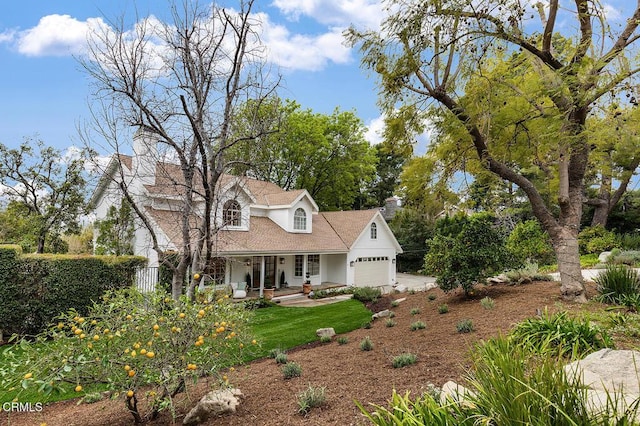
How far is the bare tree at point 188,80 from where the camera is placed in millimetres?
6019

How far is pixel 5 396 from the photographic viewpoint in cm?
625

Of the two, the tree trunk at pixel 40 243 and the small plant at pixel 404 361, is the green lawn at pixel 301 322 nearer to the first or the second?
the small plant at pixel 404 361

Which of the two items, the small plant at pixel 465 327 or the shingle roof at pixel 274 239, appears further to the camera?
the shingle roof at pixel 274 239

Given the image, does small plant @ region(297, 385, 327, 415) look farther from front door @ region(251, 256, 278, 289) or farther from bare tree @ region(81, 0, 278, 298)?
front door @ region(251, 256, 278, 289)

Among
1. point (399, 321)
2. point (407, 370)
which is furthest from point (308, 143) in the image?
point (407, 370)

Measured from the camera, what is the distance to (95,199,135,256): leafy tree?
527 inches

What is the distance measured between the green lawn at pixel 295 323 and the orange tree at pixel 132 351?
3116 mm

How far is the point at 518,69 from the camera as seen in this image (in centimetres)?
832

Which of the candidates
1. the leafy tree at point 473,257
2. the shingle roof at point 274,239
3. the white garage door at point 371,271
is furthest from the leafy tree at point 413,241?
the leafy tree at point 473,257

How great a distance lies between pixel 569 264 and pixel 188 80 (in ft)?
27.7

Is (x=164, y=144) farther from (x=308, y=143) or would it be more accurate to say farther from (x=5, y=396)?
(x=308, y=143)

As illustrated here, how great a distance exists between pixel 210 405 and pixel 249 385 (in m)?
1.24

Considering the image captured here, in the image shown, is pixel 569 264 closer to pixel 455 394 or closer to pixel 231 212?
pixel 455 394

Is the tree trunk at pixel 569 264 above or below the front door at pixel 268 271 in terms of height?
above
